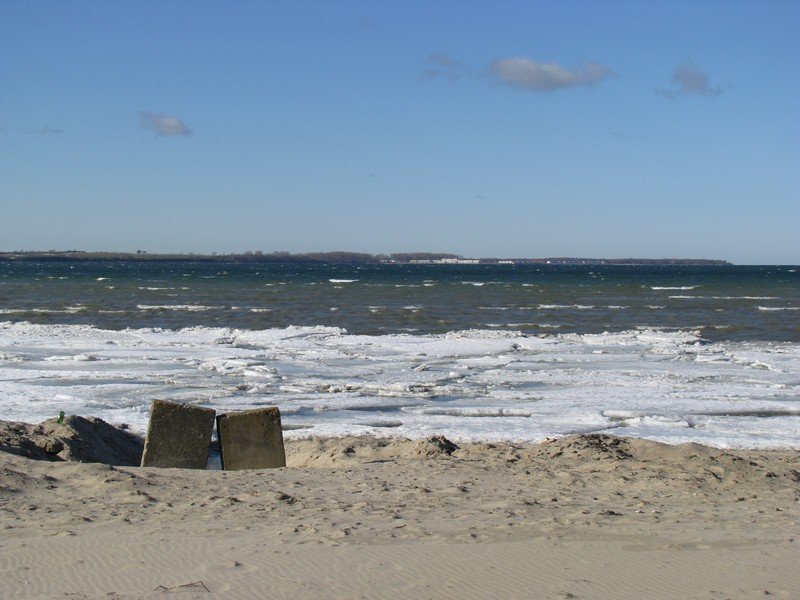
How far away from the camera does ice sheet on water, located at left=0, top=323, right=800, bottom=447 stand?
1101 centimetres

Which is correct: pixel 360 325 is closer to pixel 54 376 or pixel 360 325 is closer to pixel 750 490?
pixel 54 376

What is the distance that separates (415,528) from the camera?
5.92 m

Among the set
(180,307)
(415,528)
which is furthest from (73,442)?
(180,307)

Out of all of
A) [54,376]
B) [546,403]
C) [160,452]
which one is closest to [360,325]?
[54,376]

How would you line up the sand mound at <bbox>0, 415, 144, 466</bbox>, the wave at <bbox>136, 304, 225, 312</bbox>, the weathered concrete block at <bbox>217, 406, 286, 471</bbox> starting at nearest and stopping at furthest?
the sand mound at <bbox>0, 415, 144, 466</bbox> < the weathered concrete block at <bbox>217, 406, 286, 471</bbox> < the wave at <bbox>136, 304, 225, 312</bbox>

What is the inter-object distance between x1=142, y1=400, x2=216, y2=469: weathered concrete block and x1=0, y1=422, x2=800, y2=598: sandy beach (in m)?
0.89

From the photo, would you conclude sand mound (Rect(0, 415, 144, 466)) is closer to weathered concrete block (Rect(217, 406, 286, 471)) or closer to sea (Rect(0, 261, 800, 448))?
weathered concrete block (Rect(217, 406, 286, 471))

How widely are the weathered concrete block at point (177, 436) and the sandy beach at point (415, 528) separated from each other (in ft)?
2.90

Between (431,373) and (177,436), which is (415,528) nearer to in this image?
(177,436)

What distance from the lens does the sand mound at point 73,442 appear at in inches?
329

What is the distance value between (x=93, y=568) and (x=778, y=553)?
4021 mm

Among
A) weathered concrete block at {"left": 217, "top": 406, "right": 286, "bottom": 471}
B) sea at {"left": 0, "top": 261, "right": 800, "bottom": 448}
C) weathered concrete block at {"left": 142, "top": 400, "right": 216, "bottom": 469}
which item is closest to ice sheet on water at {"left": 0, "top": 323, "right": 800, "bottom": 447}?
sea at {"left": 0, "top": 261, "right": 800, "bottom": 448}

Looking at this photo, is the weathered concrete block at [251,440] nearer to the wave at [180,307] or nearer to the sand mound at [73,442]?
the sand mound at [73,442]

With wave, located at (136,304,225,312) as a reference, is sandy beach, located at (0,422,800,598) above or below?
above
